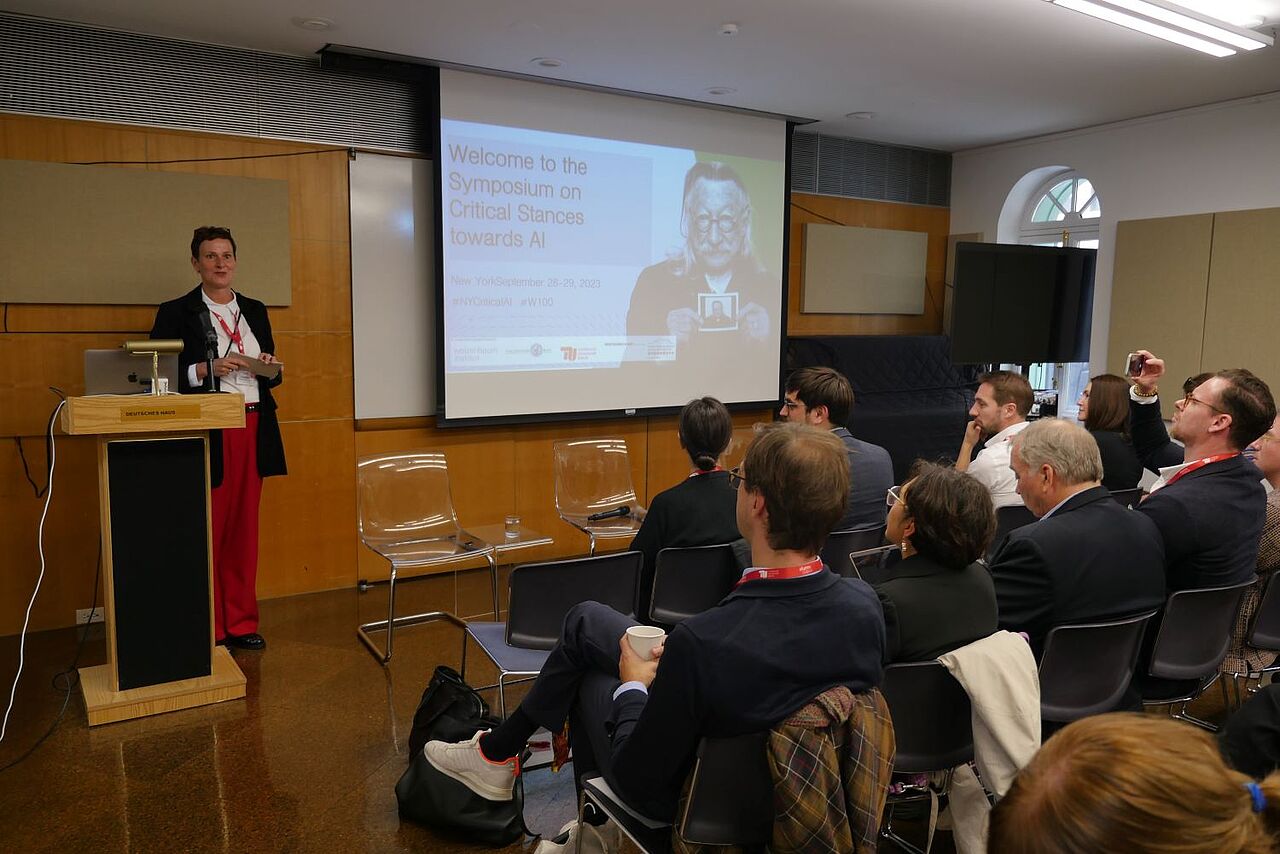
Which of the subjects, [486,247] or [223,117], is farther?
[486,247]

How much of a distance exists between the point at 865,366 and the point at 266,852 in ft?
18.3

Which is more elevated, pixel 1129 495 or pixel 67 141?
pixel 67 141

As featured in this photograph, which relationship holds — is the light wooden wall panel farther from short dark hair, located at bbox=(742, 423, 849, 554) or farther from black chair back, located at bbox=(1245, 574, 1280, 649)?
short dark hair, located at bbox=(742, 423, 849, 554)

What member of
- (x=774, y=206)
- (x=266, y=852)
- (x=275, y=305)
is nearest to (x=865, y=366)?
(x=774, y=206)

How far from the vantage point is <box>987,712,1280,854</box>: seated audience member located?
0.72 meters

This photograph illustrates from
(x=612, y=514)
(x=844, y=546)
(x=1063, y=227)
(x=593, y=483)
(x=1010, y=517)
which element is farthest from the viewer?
(x=1063, y=227)

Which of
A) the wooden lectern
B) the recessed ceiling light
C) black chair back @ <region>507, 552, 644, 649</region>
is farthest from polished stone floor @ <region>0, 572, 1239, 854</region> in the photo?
the recessed ceiling light

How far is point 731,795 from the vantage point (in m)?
1.70

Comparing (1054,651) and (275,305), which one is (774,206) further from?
(1054,651)

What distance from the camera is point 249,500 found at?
14.1 feet

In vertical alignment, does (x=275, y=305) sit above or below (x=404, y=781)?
above

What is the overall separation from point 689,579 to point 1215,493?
5.72ft

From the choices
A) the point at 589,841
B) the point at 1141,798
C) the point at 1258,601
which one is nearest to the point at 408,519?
the point at 589,841

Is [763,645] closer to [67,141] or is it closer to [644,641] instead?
[644,641]
